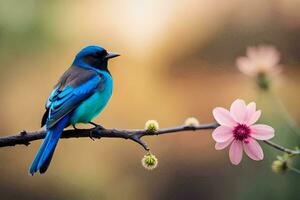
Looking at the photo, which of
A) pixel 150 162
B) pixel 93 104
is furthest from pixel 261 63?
pixel 150 162

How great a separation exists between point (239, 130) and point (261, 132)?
65 mm

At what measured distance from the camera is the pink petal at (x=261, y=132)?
6.38 ft

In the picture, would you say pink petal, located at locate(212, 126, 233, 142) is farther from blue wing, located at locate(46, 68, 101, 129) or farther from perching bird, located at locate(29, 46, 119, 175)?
blue wing, located at locate(46, 68, 101, 129)

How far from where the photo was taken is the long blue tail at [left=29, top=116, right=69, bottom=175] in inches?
82.6

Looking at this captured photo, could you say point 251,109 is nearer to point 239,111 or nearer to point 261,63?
point 239,111

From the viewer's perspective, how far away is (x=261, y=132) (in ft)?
6.46

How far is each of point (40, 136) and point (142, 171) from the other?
4.93 metres

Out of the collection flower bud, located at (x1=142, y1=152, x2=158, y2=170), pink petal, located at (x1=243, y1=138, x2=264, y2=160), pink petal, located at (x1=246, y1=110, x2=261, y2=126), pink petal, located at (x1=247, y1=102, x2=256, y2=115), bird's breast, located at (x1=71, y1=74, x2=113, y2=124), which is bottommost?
flower bud, located at (x1=142, y1=152, x2=158, y2=170)

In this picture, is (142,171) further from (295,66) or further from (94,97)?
(94,97)

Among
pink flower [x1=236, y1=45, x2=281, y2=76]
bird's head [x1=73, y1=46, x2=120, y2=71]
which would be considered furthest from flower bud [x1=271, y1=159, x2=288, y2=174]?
bird's head [x1=73, y1=46, x2=120, y2=71]

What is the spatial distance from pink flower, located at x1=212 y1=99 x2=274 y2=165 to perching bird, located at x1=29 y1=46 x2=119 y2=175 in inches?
22.4

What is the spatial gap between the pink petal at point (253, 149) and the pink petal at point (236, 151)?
2cm

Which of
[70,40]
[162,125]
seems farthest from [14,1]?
[162,125]

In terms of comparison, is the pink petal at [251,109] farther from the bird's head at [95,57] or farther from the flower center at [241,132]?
the bird's head at [95,57]
